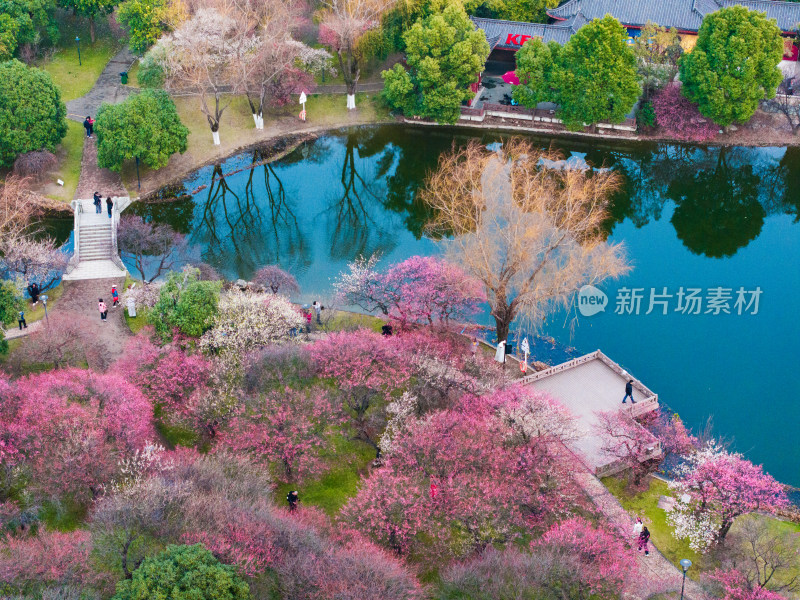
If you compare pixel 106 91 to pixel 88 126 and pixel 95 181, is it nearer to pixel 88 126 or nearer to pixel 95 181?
pixel 88 126

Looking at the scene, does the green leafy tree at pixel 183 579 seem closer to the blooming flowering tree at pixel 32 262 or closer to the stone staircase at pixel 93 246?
the blooming flowering tree at pixel 32 262

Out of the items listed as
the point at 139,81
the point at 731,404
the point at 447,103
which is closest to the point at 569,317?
the point at 731,404

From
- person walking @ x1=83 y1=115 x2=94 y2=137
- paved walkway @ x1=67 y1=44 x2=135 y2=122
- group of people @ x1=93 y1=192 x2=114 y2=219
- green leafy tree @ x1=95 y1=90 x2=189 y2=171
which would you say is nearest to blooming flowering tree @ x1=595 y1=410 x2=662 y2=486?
group of people @ x1=93 y1=192 x2=114 y2=219

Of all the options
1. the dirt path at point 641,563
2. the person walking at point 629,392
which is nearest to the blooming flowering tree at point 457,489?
the dirt path at point 641,563

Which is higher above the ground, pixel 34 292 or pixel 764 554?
pixel 34 292

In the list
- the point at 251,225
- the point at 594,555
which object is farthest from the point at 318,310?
the point at 594,555

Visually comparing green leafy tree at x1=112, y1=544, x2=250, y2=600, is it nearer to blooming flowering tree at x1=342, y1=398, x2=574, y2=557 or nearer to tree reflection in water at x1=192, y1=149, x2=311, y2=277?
blooming flowering tree at x1=342, y1=398, x2=574, y2=557

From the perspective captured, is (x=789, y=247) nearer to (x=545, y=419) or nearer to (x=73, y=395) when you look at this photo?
(x=545, y=419)

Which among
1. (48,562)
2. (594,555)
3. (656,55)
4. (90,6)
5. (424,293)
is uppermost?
(90,6)
